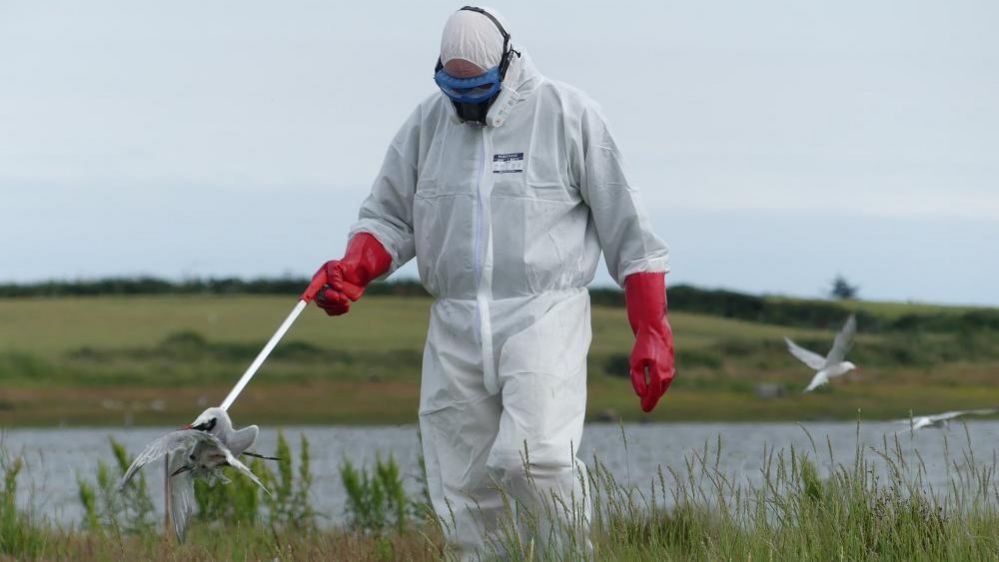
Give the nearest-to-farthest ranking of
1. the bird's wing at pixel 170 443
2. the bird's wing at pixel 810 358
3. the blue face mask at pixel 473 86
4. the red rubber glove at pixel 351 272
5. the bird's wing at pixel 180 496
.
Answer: the bird's wing at pixel 170 443 → the bird's wing at pixel 180 496 → the blue face mask at pixel 473 86 → the red rubber glove at pixel 351 272 → the bird's wing at pixel 810 358

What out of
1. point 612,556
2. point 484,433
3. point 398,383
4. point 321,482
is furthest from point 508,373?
point 398,383

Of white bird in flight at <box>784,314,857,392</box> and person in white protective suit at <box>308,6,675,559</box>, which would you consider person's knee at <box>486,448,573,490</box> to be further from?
white bird in flight at <box>784,314,857,392</box>

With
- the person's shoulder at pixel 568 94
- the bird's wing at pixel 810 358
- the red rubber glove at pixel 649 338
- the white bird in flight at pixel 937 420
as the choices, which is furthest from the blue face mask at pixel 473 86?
the bird's wing at pixel 810 358

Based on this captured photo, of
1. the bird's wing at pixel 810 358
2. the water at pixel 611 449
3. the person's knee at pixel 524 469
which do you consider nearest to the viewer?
the person's knee at pixel 524 469

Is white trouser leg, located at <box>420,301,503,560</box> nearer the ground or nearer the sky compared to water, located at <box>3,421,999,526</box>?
nearer the sky

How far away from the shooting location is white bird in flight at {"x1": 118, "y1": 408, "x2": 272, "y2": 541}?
18.3 feet

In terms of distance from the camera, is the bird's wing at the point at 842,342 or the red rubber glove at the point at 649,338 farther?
the bird's wing at the point at 842,342

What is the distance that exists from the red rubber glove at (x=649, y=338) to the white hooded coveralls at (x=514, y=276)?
69 mm

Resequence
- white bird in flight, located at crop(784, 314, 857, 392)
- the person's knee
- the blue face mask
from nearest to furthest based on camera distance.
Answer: the person's knee < the blue face mask < white bird in flight, located at crop(784, 314, 857, 392)

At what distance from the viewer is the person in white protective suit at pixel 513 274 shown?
6.06m

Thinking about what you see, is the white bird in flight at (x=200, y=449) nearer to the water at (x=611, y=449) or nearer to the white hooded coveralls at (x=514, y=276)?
the white hooded coveralls at (x=514, y=276)

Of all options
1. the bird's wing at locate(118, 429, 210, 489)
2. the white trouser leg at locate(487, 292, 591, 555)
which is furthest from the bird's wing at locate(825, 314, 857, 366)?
the bird's wing at locate(118, 429, 210, 489)

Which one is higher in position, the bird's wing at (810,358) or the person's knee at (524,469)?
the bird's wing at (810,358)

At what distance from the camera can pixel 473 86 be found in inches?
240
